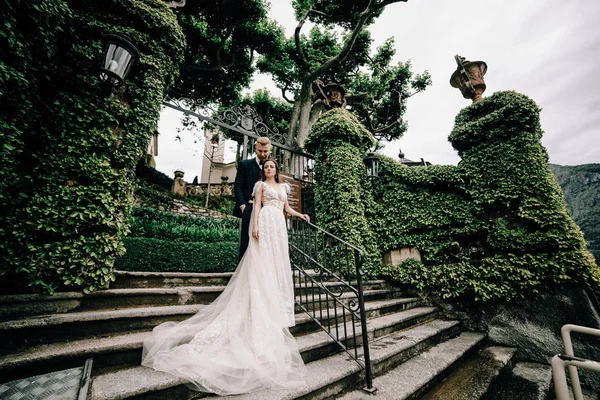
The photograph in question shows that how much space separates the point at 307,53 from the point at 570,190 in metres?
35.8

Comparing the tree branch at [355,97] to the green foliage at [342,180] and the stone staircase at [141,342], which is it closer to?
the green foliage at [342,180]

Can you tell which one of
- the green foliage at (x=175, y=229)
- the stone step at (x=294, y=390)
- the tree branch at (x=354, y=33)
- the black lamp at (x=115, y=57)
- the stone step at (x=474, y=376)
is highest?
the tree branch at (x=354, y=33)

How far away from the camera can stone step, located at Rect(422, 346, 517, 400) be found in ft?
9.14

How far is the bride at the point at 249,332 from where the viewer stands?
1997mm

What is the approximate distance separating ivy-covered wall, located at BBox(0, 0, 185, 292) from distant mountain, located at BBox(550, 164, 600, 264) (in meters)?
33.6

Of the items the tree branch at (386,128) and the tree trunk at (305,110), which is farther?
the tree branch at (386,128)

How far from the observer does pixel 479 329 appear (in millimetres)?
4938

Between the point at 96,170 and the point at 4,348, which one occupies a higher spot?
the point at 96,170

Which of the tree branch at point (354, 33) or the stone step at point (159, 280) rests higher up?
the tree branch at point (354, 33)

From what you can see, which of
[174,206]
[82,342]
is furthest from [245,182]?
[174,206]

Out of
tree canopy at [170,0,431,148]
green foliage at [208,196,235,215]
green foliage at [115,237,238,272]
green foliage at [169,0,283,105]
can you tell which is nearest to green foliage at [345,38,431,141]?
tree canopy at [170,0,431,148]

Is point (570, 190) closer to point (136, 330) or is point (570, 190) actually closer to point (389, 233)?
point (389, 233)

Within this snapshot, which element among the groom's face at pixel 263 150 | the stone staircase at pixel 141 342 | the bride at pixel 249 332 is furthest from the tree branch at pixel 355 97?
the stone staircase at pixel 141 342

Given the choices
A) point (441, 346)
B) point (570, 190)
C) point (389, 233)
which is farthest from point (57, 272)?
point (570, 190)
